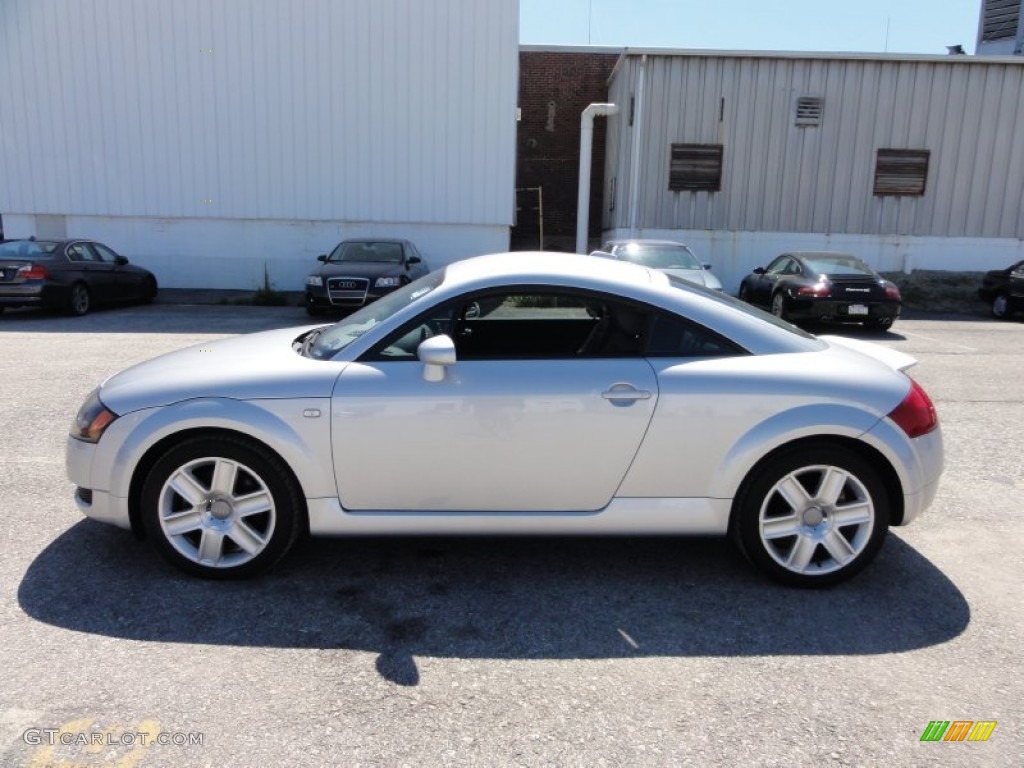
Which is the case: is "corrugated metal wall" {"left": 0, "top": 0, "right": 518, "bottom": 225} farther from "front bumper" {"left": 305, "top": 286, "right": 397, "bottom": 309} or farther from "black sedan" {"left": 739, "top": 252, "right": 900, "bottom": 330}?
"black sedan" {"left": 739, "top": 252, "right": 900, "bottom": 330}

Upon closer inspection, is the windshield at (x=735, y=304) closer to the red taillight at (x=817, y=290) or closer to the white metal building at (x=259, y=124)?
the red taillight at (x=817, y=290)

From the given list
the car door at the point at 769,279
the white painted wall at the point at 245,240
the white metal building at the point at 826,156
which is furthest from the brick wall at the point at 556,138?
the car door at the point at 769,279

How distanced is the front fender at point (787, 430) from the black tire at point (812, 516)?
8 cm

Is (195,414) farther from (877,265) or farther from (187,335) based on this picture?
(877,265)

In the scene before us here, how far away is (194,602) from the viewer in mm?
3377

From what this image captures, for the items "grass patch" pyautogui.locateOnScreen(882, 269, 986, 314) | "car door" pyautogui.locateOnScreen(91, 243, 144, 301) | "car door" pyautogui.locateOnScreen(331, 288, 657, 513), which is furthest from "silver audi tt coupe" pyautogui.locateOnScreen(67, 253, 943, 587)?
"grass patch" pyautogui.locateOnScreen(882, 269, 986, 314)

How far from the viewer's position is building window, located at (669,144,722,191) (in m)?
19.8

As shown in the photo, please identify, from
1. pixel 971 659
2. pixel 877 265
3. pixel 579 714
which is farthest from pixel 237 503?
pixel 877 265

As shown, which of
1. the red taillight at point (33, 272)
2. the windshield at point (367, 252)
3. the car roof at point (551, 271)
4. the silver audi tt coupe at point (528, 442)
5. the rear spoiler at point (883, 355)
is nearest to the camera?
the silver audi tt coupe at point (528, 442)

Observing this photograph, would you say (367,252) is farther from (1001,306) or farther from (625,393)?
(1001,306)

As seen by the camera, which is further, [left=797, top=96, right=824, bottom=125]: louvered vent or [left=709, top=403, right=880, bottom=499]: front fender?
[left=797, top=96, right=824, bottom=125]: louvered vent

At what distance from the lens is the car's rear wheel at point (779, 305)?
1334cm

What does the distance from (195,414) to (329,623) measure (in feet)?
3.59

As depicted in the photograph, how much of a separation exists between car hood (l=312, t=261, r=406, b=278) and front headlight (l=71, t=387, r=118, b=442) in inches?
392
